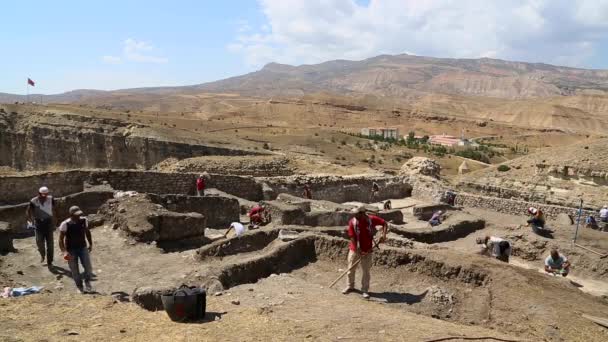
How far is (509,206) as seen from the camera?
20766 mm

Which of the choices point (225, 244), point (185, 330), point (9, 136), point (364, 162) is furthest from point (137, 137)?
point (185, 330)

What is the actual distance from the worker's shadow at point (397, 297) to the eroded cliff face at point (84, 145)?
2654 cm

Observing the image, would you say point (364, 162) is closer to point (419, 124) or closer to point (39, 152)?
point (39, 152)

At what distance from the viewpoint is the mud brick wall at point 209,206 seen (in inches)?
544

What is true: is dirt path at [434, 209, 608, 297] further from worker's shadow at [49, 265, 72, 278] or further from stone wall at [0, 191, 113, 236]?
stone wall at [0, 191, 113, 236]

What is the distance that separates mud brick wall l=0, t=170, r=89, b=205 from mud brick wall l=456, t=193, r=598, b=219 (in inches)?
601

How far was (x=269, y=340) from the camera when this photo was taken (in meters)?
5.43

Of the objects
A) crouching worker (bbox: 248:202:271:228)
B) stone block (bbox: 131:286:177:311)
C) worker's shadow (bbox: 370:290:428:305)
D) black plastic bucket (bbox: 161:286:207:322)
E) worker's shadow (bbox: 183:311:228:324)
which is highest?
black plastic bucket (bbox: 161:286:207:322)

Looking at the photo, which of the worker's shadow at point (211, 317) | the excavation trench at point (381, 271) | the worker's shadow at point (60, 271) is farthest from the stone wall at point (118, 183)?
the worker's shadow at point (211, 317)

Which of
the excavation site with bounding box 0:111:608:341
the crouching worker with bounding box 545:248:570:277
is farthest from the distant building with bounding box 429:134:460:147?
the crouching worker with bounding box 545:248:570:277

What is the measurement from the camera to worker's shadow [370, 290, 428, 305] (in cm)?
798

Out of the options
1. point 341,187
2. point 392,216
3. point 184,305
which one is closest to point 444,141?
point 341,187

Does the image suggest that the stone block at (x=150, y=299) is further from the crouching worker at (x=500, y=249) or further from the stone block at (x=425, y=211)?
the stone block at (x=425, y=211)

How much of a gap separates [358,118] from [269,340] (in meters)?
97.2
